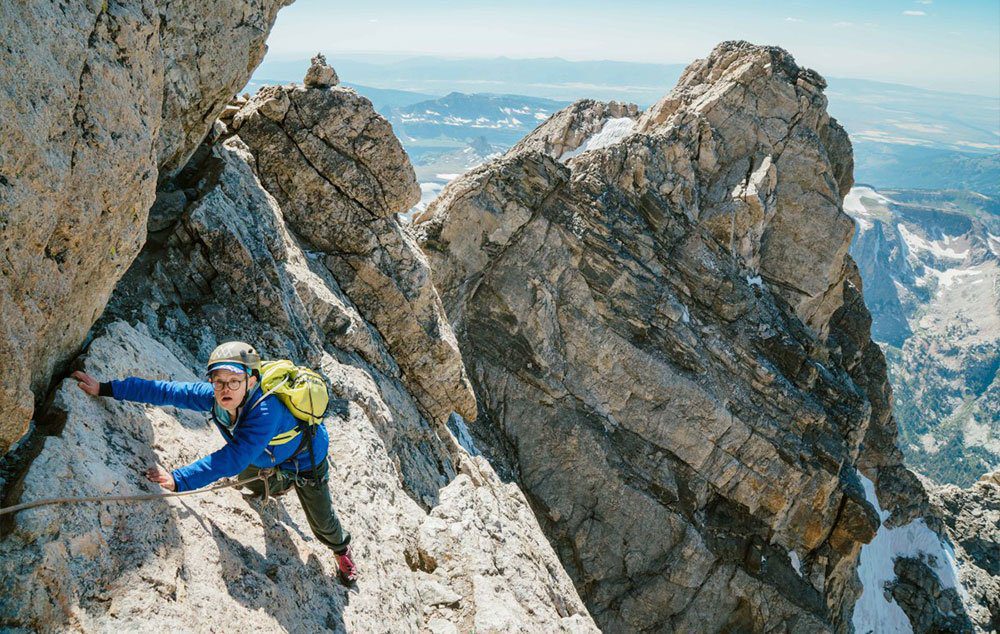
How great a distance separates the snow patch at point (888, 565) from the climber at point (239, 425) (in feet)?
177

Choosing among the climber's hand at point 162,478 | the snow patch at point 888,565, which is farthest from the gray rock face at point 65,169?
the snow patch at point 888,565

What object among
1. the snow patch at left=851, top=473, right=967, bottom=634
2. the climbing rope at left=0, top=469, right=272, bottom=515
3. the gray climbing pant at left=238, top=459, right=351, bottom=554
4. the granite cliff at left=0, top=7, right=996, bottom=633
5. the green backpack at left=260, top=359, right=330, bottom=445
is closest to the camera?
the climbing rope at left=0, top=469, right=272, bottom=515

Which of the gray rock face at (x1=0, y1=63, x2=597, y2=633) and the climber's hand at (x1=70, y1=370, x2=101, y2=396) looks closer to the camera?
the gray rock face at (x1=0, y1=63, x2=597, y2=633)

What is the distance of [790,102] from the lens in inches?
1807

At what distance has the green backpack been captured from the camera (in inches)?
344

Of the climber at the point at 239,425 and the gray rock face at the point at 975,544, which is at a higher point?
the climber at the point at 239,425

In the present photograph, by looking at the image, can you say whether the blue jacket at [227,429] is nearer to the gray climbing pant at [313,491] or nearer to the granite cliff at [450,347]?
the gray climbing pant at [313,491]

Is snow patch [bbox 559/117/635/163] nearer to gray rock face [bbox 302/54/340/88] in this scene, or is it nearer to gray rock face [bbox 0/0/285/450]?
gray rock face [bbox 302/54/340/88]

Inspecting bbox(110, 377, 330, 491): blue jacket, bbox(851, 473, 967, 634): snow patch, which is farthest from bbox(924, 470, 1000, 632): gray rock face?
bbox(110, 377, 330, 491): blue jacket

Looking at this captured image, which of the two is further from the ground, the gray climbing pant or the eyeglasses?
the eyeglasses

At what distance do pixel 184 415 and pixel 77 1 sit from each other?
19.3ft

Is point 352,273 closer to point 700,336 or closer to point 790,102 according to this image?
point 700,336

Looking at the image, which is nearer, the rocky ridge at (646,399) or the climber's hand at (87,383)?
the climber's hand at (87,383)

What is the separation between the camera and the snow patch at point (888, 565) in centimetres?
5200
